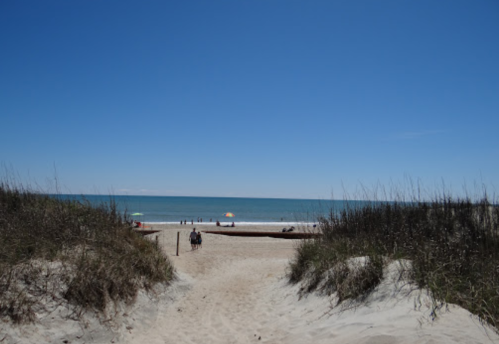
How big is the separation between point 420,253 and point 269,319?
3248 mm

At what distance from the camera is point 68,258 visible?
662 centimetres

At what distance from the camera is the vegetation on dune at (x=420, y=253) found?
5312 millimetres

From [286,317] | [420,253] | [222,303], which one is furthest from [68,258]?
[420,253]

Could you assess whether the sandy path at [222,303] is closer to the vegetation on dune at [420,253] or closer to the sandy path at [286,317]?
the sandy path at [286,317]

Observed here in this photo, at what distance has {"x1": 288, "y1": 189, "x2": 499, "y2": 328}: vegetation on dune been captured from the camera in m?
5.31

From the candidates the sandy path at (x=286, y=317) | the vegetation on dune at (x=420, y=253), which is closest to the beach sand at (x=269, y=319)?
the sandy path at (x=286, y=317)

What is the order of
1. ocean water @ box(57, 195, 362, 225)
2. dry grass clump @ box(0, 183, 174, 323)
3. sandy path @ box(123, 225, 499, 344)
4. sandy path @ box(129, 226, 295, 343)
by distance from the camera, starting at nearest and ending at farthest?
sandy path @ box(123, 225, 499, 344), dry grass clump @ box(0, 183, 174, 323), sandy path @ box(129, 226, 295, 343), ocean water @ box(57, 195, 362, 225)

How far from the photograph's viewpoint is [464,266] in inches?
236

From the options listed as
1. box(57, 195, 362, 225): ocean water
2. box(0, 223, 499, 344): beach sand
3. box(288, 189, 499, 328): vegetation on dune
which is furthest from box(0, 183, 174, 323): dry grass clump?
box(288, 189, 499, 328): vegetation on dune

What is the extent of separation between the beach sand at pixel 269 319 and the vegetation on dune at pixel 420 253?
0.31m

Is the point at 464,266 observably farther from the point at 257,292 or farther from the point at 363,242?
the point at 257,292

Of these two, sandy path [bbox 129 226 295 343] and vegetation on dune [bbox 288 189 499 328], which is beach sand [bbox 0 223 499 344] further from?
vegetation on dune [bbox 288 189 499 328]

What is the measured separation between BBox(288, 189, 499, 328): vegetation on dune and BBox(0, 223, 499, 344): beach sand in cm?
31

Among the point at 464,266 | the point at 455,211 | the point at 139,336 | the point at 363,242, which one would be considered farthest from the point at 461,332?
the point at 455,211
